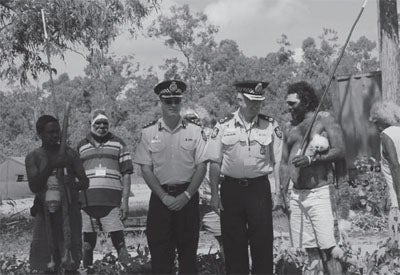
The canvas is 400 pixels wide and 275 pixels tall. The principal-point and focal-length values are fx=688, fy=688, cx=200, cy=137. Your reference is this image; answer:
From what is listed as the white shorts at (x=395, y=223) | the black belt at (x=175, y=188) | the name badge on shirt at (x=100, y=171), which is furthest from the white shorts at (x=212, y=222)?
the white shorts at (x=395, y=223)

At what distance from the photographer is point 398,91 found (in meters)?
10.6

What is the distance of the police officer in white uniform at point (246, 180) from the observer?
17.7 ft

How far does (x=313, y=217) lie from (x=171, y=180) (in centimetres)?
115

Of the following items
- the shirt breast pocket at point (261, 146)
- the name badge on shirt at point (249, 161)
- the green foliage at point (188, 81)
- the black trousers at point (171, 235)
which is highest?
the green foliage at point (188, 81)

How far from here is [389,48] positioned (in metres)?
10.8

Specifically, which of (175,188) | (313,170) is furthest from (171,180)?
(313,170)

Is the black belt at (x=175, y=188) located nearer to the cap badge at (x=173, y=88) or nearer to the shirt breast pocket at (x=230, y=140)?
the shirt breast pocket at (x=230, y=140)

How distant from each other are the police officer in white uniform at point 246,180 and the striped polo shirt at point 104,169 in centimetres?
127

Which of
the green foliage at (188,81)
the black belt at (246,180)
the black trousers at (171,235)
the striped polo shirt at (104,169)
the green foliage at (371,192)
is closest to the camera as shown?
the black trousers at (171,235)

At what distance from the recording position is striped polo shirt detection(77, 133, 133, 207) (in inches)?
250

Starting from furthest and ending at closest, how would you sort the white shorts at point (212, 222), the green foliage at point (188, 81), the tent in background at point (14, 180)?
the green foliage at point (188, 81)
the tent in background at point (14, 180)
the white shorts at point (212, 222)

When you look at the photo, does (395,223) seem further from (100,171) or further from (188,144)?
(100,171)

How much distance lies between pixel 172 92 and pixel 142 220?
5.77m

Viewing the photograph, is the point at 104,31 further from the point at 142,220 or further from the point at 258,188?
the point at 258,188
